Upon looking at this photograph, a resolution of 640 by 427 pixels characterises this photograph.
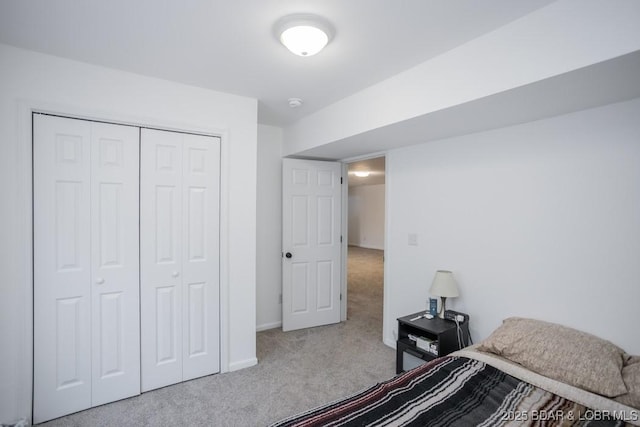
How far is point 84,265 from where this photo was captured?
225 cm

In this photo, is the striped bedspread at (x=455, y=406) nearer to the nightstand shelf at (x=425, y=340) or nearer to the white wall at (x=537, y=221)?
the nightstand shelf at (x=425, y=340)

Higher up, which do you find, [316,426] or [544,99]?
[544,99]

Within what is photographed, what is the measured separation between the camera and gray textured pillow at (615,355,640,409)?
149 centimetres

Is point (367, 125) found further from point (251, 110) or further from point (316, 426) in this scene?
point (316, 426)

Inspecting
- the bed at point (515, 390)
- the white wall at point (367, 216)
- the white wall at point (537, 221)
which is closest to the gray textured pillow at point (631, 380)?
the bed at point (515, 390)

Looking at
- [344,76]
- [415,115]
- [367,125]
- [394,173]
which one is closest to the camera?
[415,115]

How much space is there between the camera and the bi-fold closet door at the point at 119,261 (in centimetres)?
215

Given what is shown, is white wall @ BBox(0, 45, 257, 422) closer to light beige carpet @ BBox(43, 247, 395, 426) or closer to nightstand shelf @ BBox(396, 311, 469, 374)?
light beige carpet @ BBox(43, 247, 395, 426)

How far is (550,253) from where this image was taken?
2.16 m

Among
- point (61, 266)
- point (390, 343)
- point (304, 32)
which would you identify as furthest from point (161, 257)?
point (390, 343)

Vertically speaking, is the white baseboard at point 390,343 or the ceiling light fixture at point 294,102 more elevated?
the ceiling light fixture at point 294,102

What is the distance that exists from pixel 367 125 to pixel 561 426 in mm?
2122

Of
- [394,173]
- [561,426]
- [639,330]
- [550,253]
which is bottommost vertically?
[561,426]

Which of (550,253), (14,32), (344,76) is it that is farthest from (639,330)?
(14,32)
